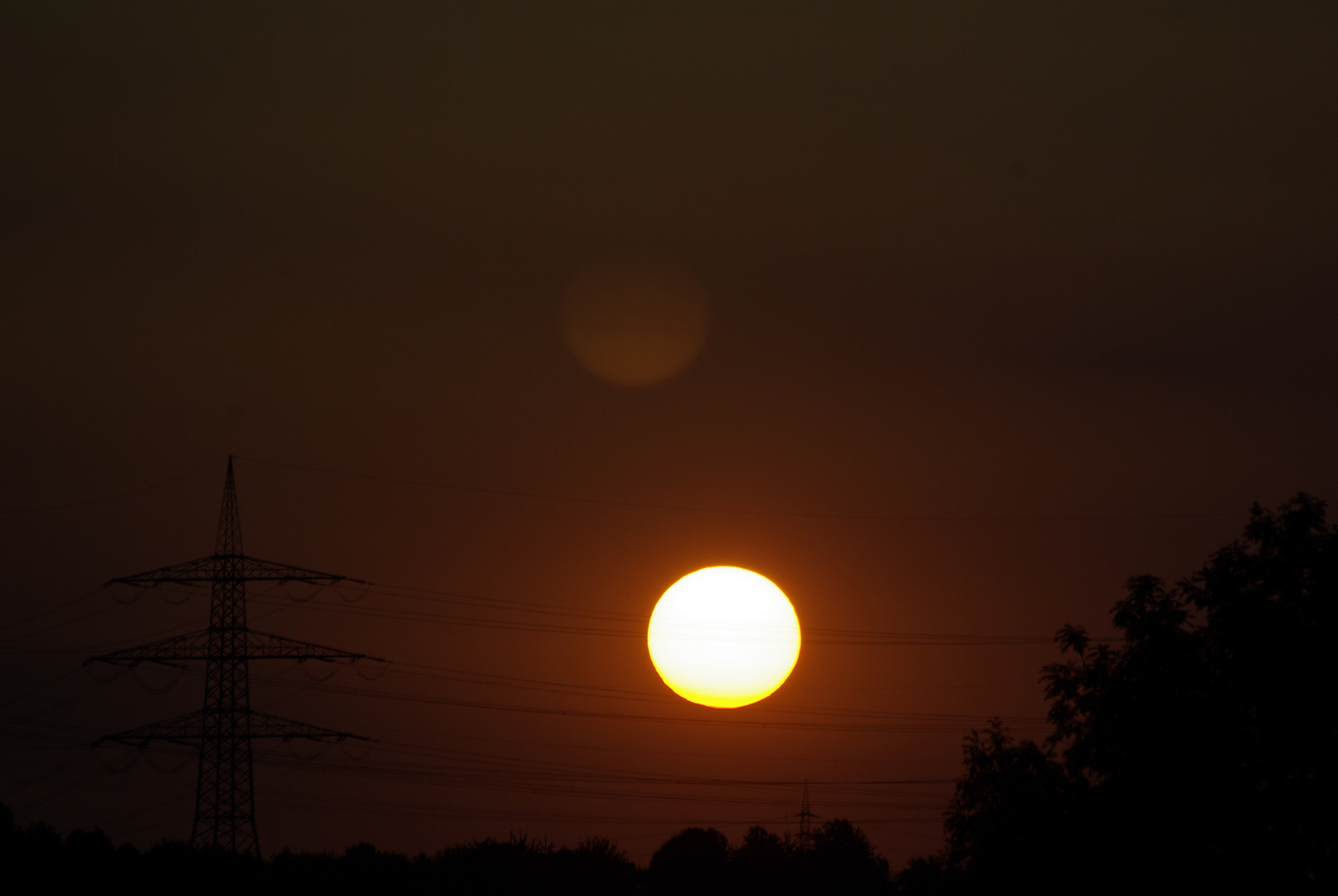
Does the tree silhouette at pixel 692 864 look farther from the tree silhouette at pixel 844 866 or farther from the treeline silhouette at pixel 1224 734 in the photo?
the treeline silhouette at pixel 1224 734

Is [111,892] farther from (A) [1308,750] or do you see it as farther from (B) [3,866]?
(A) [1308,750]

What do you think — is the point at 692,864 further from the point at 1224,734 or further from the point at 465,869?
the point at 1224,734

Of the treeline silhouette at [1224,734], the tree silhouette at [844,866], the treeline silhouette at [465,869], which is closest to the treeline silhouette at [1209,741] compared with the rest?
the treeline silhouette at [1224,734]

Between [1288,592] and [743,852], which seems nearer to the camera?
[1288,592]

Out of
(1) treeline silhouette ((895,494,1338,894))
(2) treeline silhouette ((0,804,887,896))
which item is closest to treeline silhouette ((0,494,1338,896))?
(1) treeline silhouette ((895,494,1338,894))

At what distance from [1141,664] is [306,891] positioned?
57.7m

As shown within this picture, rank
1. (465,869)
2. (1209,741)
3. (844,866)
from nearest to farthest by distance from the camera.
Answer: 1. (1209,741)
2. (465,869)
3. (844,866)

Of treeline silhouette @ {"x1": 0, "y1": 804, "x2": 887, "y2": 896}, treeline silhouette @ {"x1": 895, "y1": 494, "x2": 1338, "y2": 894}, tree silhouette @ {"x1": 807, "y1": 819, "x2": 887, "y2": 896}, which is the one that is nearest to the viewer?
treeline silhouette @ {"x1": 895, "y1": 494, "x2": 1338, "y2": 894}

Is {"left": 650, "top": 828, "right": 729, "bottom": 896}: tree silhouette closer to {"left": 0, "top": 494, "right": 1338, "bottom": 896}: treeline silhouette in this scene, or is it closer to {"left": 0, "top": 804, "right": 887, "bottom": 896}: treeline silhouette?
{"left": 0, "top": 804, "right": 887, "bottom": 896}: treeline silhouette

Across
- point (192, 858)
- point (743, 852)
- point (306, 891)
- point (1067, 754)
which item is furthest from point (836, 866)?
point (1067, 754)

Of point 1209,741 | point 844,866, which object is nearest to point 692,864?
point 844,866

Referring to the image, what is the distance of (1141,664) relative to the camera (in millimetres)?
42656

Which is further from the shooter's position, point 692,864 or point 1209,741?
point 692,864

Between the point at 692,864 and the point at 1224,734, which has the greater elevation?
the point at 1224,734
